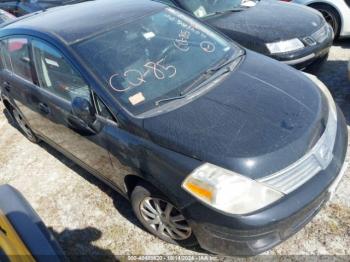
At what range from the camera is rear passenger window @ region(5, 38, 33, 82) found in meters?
3.48

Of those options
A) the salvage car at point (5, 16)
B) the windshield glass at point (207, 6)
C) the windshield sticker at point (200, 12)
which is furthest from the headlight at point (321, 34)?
the salvage car at point (5, 16)

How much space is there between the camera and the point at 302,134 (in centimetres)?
230

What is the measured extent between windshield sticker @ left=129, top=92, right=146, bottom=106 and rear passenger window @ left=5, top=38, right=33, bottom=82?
4.94ft

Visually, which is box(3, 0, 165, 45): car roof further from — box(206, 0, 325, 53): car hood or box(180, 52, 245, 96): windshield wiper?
box(206, 0, 325, 53): car hood

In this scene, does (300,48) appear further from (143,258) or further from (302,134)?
(143,258)

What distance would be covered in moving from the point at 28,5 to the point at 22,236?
7113 millimetres

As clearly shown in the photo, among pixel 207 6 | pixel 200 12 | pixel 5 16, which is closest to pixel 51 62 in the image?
pixel 200 12

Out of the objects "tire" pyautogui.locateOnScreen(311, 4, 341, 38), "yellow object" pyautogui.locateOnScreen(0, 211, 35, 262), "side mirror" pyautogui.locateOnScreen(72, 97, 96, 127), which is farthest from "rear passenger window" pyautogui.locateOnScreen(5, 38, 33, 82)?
"tire" pyautogui.locateOnScreen(311, 4, 341, 38)

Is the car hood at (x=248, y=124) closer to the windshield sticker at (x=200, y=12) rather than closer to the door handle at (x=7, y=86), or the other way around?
the windshield sticker at (x=200, y=12)

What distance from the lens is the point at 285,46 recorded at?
13.5 feet

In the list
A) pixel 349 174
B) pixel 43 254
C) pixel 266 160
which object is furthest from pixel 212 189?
pixel 349 174

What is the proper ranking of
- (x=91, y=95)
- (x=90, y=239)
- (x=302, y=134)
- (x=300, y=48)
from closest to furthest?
(x=302, y=134) → (x=91, y=95) → (x=90, y=239) → (x=300, y=48)

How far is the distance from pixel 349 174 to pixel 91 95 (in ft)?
8.04

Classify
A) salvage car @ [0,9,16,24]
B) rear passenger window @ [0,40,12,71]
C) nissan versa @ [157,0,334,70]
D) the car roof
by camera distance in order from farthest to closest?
salvage car @ [0,9,16,24] → nissan versa @ [157,0,334,70] → rear passenger window @ [0,40,12,71] → the car roof
